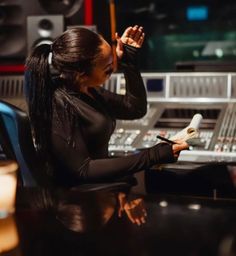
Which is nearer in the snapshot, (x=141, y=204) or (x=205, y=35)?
(x=141, y=204)

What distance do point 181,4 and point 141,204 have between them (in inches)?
98.9

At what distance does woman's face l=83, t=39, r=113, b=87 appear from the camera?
177cm

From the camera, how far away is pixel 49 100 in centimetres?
173

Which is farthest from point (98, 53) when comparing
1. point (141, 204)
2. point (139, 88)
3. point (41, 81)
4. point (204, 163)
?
point (141, 204)

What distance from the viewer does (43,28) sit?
2803mm

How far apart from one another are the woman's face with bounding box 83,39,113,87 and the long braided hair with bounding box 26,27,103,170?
0.06ft

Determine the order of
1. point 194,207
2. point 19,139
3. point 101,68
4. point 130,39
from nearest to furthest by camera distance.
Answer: point 194,207 → point 19,139 → point 101,68 → point 130,39

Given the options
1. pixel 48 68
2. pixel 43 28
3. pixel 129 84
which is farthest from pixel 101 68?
pixel 43 28

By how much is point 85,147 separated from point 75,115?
11 centimetres

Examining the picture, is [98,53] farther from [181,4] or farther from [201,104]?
[181,4]

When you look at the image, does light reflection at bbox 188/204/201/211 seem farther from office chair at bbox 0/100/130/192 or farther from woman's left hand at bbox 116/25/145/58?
woman's left hand at bbox 116/25/145/58

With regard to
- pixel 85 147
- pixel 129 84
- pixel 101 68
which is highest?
pixel 101 68

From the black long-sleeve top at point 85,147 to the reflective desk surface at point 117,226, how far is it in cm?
35

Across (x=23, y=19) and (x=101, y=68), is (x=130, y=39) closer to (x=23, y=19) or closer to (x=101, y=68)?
(x=101, y=68)
